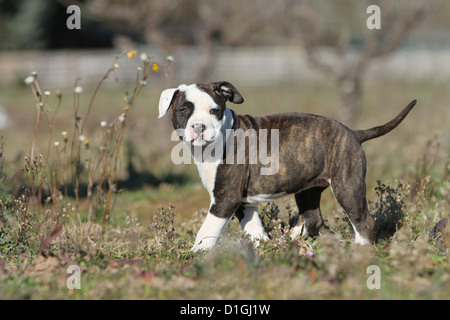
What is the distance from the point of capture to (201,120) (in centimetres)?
493

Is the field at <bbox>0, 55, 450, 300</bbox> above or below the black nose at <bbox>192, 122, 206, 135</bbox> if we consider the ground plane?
below

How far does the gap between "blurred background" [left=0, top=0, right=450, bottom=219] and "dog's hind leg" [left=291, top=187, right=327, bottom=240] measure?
1.79 metres

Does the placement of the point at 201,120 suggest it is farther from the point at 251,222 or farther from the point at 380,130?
the point at 380,130

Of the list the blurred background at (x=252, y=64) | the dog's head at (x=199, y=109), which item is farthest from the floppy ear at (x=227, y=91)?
the blurred background at (x=252, y=64)

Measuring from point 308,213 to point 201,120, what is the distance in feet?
5.51

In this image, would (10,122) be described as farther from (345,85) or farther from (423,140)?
(423,140)

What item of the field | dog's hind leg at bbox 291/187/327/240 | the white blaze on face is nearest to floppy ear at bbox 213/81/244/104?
the white blaze on face

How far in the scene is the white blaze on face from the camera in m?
4.89

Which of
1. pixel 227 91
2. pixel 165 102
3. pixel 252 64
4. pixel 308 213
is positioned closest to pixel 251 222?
pixel 308 213

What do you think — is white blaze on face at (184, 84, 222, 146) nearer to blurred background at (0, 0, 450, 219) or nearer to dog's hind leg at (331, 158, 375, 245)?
blurred background at (0, 0, 450, 219)

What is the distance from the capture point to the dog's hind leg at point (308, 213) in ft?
19.5

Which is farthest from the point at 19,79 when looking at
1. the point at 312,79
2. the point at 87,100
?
the point at 312,79

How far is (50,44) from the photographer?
1454 inches

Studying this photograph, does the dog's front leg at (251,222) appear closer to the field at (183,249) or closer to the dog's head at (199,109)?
the field at (183,249)
